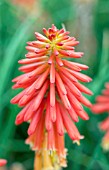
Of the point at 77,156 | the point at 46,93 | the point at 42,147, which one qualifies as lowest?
the point at 77,156

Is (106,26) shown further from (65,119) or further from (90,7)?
(65,119)

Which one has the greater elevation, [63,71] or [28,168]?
[63,71]

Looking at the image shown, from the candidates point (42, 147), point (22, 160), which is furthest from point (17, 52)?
point (42, 147)

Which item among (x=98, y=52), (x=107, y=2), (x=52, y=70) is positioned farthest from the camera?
(x=107, y=2)

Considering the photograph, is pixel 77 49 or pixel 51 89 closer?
pixel 51 89

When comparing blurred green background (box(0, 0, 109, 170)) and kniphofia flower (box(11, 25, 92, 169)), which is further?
blurred green background (box(0, 0, 109, 170))
